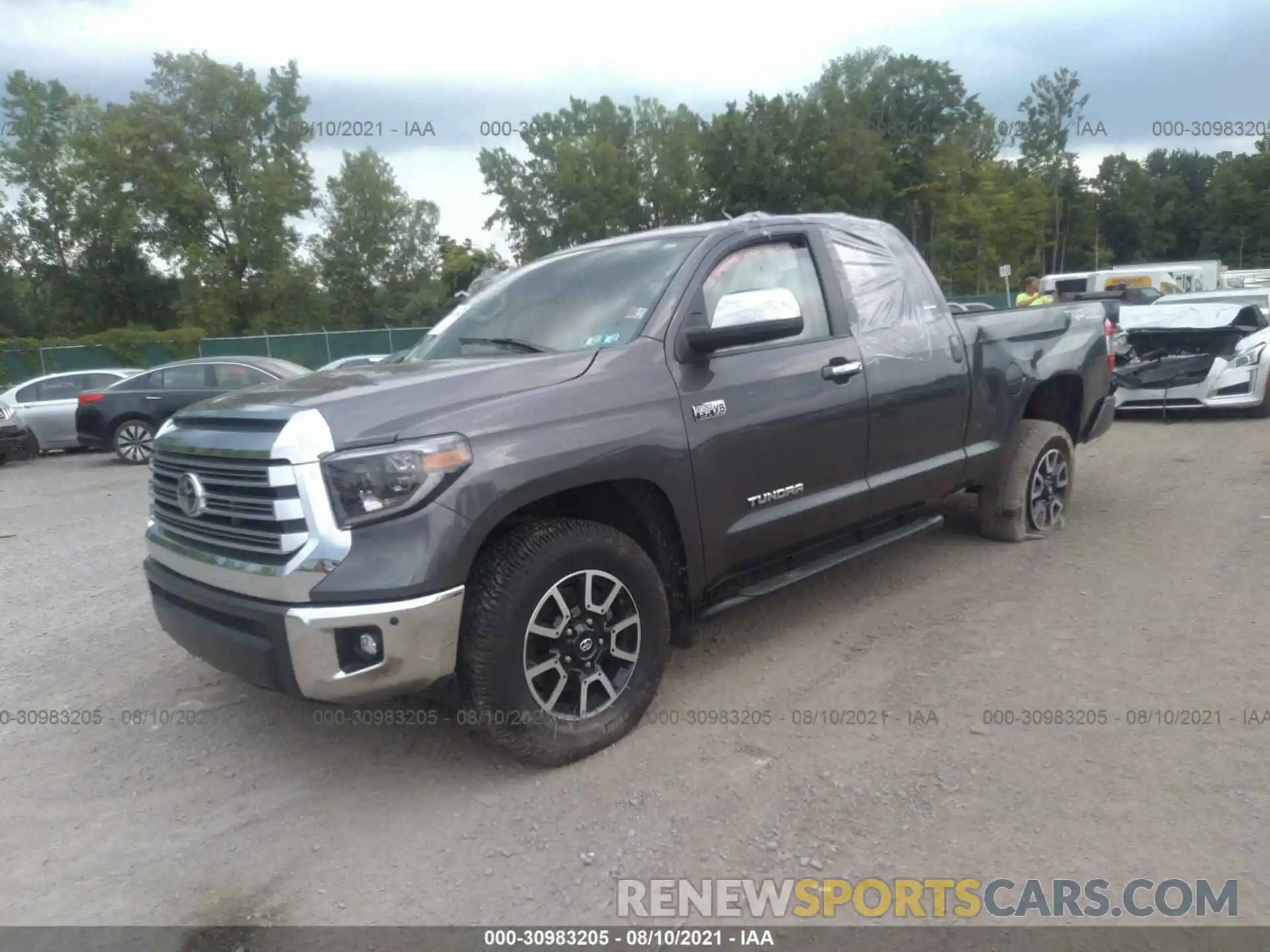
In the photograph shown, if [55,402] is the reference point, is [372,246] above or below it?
above

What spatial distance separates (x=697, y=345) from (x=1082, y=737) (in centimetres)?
207

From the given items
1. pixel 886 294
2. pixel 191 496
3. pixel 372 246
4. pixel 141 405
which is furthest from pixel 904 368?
pixel 372 246

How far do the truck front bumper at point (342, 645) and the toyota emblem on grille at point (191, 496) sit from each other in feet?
1.30

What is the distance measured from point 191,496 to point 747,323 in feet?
7.18

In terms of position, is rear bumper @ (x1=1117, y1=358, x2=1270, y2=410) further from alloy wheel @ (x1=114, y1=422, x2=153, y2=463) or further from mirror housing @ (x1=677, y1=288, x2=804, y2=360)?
alloy wheel @ (x1=114, y1=422, x2=153, y2=463)

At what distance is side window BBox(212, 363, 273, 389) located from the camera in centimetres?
1356

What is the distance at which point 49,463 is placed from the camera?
14758mm

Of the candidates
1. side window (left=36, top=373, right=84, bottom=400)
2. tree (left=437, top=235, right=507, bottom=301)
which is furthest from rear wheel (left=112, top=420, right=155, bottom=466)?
tree (left=437, top=235, right=507, bottom=301)

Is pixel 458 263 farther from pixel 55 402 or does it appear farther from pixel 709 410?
pixel 709 410

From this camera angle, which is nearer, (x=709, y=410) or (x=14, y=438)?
(x=709, y=410)

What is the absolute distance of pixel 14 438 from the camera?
13.7 m

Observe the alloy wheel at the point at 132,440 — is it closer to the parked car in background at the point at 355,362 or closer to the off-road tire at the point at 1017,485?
the parked car in background at the point at 355,362

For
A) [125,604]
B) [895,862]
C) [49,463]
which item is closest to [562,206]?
[49,463]

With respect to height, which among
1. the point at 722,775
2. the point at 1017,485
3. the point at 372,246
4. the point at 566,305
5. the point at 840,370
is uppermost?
the point at 372,246
